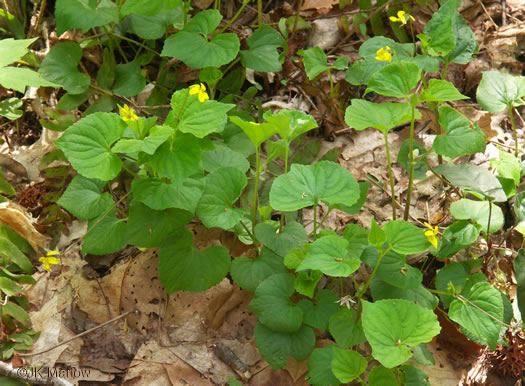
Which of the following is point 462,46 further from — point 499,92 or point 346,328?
point 346,328

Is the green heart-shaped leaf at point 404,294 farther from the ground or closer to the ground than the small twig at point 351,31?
closer to the ground

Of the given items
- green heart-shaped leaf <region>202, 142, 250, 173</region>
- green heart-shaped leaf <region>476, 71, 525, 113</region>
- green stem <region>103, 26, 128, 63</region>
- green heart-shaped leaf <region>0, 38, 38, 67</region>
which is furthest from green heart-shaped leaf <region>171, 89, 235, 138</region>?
green heart-shaped leaf <region>476, 71, 525, 113</region>

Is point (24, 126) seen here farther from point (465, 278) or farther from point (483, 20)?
point (483, 20)

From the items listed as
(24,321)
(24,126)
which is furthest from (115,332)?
(24,126)

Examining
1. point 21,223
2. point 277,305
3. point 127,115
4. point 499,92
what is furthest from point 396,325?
point 21,223

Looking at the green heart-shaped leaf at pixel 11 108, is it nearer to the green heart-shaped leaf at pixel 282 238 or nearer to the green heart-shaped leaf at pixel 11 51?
the green heart-shaped leaf at pixel 11 51

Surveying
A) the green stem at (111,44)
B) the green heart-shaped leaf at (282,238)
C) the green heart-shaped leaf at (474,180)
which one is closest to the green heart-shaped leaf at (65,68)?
the green stem at (111,44)
